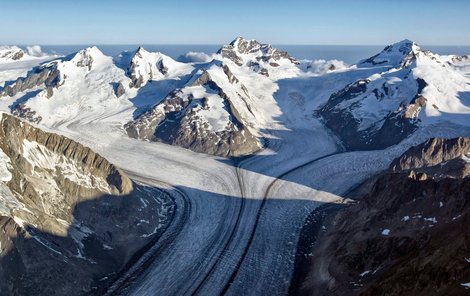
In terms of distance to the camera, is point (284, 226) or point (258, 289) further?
point (284, 226)

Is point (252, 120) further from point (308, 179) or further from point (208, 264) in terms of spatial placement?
point (208, 264)

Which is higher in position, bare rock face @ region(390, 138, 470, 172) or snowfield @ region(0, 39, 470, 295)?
bare rock face @ region(390, 138, 470, 172)

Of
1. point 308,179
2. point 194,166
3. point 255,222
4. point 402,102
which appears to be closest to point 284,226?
point 255,222

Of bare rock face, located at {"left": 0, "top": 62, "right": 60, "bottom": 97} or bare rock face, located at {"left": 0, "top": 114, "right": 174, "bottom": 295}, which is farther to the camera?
bare rock face, located at {"left": 0, "top": 62, "right": 60, "bottom": 97}

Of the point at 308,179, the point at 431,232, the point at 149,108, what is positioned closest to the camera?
the point at 431,232

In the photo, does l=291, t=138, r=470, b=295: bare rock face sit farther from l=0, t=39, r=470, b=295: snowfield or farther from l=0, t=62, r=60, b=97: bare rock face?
l=0, t=62, r=60, b=97: bare rock face

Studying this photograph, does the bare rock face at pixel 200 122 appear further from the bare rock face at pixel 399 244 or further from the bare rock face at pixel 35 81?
the bare rock face at pixel 399 244

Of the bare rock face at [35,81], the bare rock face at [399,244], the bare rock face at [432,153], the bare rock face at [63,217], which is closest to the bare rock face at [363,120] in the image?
the bare rock face at [432,153]

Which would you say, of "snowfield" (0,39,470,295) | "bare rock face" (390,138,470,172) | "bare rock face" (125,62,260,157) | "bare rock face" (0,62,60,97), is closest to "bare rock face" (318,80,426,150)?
"snowfield" (0,39,470,295)

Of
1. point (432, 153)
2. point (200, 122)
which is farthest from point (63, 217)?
point (432, 153)
